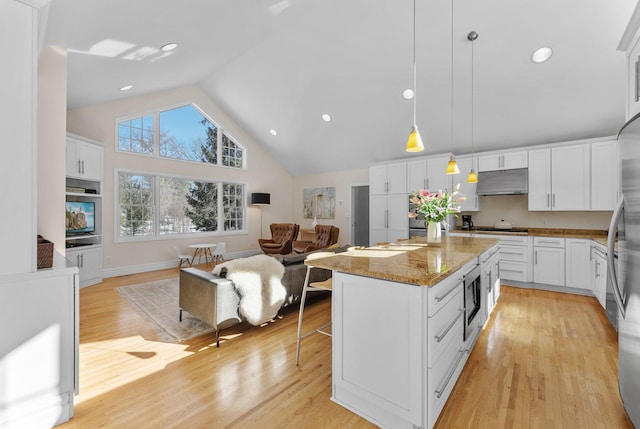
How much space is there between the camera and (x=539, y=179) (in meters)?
4.64

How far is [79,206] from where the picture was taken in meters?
4.59

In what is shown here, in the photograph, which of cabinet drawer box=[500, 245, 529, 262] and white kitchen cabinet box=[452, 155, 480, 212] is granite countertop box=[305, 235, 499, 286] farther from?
white kitchen cabinet box=[452, 155, 480, 212]

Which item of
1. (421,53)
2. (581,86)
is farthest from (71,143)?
(581,86)

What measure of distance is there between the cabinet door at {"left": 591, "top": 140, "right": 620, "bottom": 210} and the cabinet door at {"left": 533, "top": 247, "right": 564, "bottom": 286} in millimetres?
860

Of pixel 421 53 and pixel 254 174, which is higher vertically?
pixel 421 53

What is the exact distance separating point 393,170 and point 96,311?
5.53 m

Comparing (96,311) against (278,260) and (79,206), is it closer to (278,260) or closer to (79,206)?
(79,206)

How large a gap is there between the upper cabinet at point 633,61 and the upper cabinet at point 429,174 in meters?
3.60

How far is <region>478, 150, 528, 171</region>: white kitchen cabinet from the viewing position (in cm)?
477

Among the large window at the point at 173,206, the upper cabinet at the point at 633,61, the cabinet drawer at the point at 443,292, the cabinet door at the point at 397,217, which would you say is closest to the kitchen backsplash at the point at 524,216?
the cabinet door at the point at 397,217

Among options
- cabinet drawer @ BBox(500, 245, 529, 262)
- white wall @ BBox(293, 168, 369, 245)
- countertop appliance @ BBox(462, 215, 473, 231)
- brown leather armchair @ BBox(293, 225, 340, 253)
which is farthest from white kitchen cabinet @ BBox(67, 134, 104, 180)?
cabinet drawer @ BBox(500, 245, 529, 262)

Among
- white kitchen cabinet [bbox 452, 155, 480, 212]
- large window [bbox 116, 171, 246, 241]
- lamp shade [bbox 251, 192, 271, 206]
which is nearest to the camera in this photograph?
white kitchen cabinet [bbox 452, 155, 480, 212]

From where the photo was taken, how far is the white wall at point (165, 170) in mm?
5312

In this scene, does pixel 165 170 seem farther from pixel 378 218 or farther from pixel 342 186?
pixel 378 218
